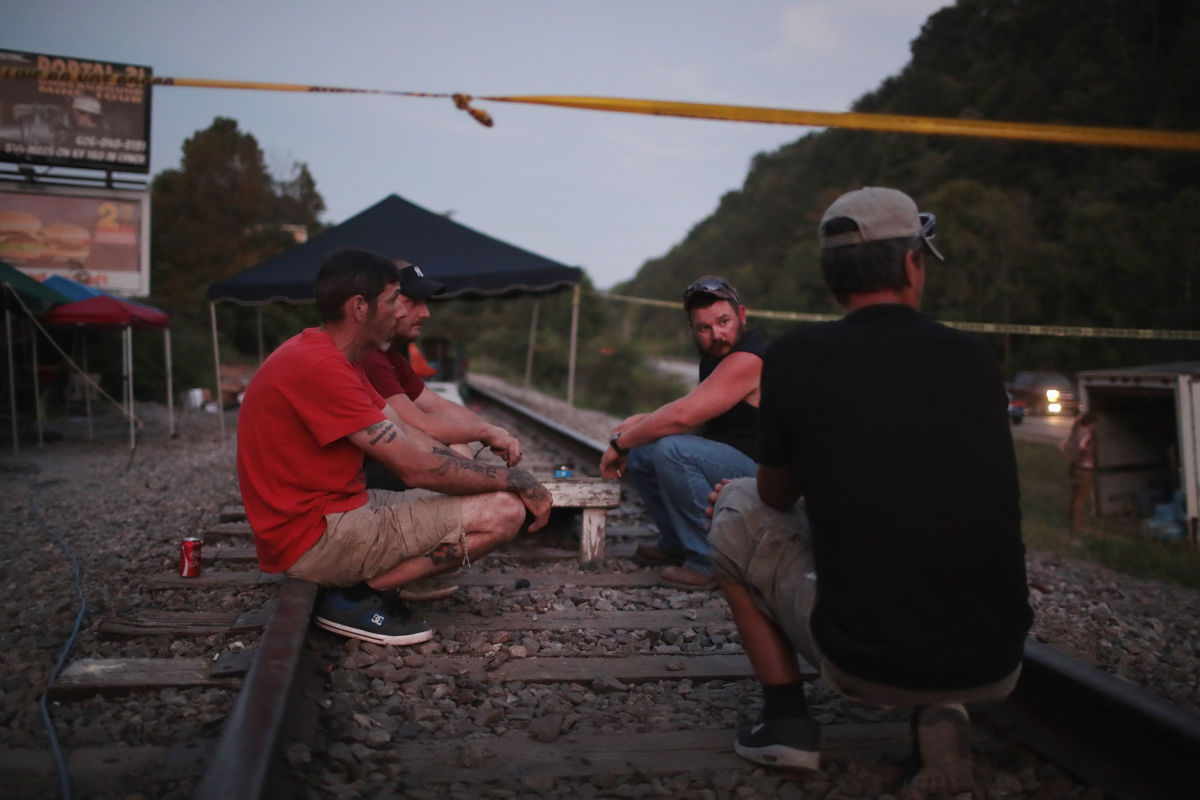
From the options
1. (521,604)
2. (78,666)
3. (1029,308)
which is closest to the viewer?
(78,666)

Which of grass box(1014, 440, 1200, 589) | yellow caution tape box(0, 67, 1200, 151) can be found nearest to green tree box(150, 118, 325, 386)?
yellow caution tape box(0, 67, 1200, 151)

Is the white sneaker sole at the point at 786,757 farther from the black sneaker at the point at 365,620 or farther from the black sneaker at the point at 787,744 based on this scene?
the black sneaker at the point at 365,620

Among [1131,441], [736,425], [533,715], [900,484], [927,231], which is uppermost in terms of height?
[927,231]

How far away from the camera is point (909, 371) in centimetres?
184

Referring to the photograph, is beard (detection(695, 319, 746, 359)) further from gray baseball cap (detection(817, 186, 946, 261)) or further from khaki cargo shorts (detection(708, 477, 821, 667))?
gray baseball cap (detection(817, 186, 946, 261))

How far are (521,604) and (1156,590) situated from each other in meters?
3.89

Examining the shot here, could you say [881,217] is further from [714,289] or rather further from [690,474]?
[690,474]

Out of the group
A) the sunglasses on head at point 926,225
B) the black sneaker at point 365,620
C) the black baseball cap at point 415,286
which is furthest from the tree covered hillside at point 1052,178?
the black sneaker at point 365,620

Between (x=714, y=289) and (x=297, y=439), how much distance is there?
183 cm

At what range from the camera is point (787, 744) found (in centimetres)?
218

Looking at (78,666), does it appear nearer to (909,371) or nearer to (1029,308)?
(909,371)

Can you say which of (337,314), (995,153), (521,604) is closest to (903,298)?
(337,314)

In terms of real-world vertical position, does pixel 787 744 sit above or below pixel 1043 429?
below

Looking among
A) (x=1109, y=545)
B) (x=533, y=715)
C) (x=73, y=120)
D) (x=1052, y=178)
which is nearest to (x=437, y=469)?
(x=533, y=715)
